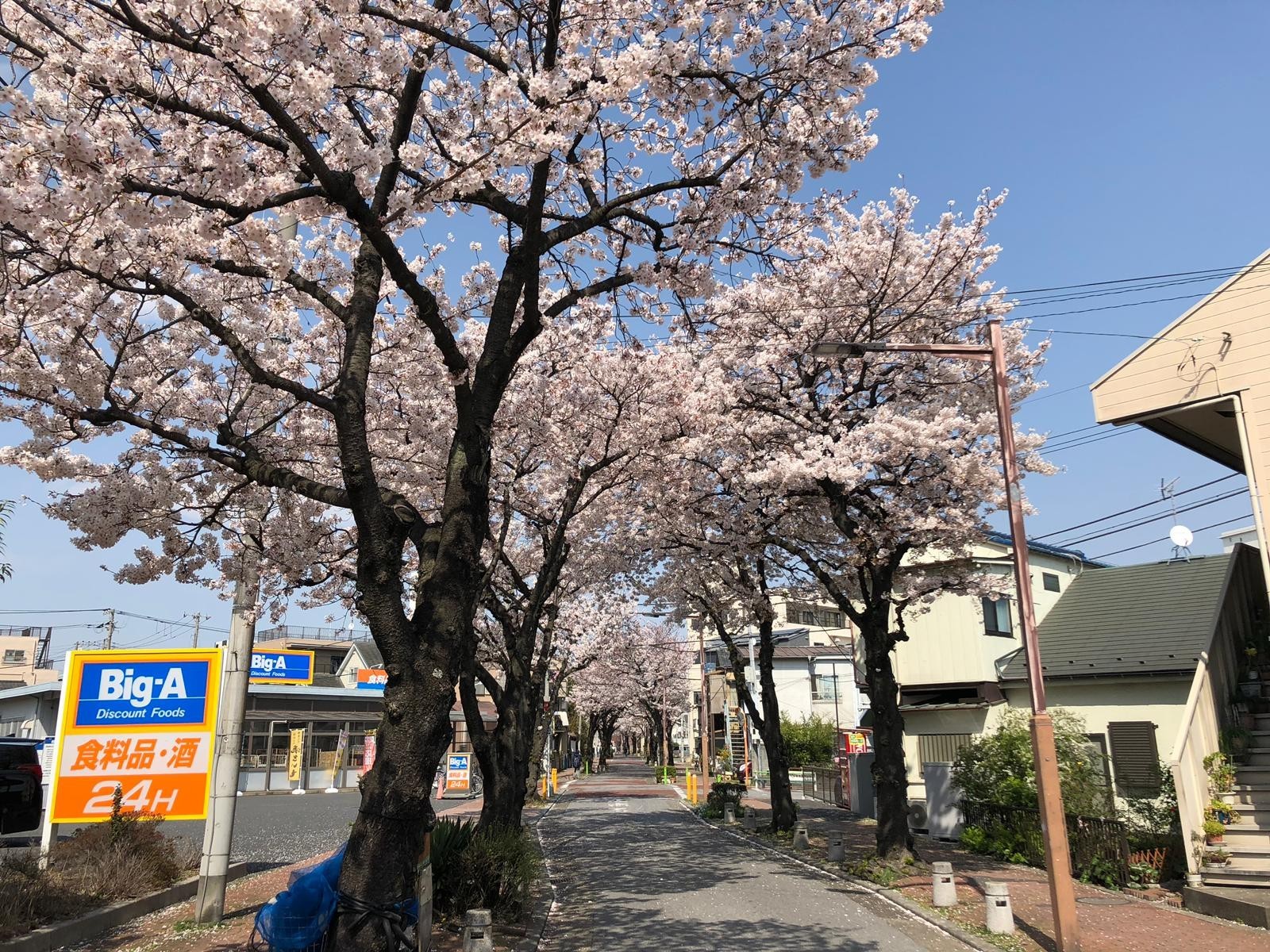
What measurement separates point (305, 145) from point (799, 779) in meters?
39.4

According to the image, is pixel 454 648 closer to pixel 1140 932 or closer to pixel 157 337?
pixel 157 337

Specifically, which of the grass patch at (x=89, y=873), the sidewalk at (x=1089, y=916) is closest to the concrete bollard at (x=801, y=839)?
the sidewalk at (x=1089, y=916)

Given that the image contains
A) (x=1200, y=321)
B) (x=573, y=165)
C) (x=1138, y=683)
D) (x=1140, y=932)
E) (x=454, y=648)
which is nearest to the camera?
(x=454, y=648)

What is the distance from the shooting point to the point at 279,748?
38.9m

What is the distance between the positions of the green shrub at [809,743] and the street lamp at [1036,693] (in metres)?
32.8

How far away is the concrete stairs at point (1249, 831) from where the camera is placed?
11.5 meters

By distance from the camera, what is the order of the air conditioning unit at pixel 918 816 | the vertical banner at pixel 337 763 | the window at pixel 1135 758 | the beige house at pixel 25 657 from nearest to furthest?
the window at pixel 1135 758 < the air conditioning unit at pixel 918 816 < the vertical banner at pixel 337 763 < the beige house at pixel 25 657

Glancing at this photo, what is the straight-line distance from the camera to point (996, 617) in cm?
2338

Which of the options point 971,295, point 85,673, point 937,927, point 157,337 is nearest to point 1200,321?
point 971,295

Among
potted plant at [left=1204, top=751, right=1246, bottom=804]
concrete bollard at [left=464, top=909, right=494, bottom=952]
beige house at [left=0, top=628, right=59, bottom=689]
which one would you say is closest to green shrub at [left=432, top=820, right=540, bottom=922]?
concrete bollard at [left=464, top=909, right=494, bottom=952]

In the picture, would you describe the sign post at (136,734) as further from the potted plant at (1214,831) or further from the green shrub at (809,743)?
the green shrub at (809,743)

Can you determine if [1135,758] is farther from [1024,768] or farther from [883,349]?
[883,349]

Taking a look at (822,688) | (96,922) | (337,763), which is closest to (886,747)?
(96,922)

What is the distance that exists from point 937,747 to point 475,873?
15273 mm
